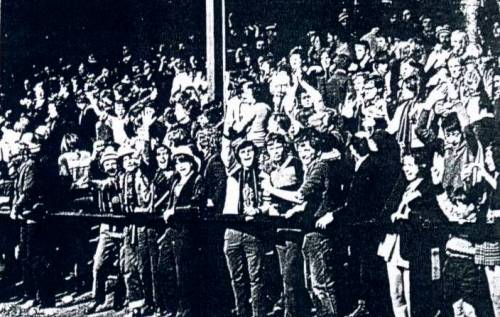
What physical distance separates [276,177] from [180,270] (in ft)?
3.73

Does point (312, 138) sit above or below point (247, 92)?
below

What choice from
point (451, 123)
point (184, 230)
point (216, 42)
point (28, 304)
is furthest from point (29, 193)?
point (451, 123)

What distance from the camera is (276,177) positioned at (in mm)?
4801

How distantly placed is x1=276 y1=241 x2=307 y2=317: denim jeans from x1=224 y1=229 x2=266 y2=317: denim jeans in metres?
0.19

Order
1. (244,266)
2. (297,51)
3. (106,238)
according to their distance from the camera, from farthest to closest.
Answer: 1. (297,51)
2. (106,238)
3. (244,266)

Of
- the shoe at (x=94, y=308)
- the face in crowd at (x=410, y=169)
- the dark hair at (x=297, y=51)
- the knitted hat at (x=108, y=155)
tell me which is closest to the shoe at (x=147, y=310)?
the shoe at (x=94, y=308)

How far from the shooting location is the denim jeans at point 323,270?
4.49 metres

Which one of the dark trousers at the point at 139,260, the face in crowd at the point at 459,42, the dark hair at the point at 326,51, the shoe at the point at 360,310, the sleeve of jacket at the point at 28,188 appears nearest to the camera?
the shoe at the point at 360,310

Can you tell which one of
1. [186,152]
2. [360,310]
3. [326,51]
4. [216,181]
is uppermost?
[326,51]

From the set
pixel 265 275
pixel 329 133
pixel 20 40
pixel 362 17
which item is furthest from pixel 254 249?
pixel 20 40

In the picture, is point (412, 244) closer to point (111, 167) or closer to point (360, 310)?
point (360, 310)

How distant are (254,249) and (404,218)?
1168 millimetres

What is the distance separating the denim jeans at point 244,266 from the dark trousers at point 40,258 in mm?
1989

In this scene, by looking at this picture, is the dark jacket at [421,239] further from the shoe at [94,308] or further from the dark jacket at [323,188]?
the shoe at [94,308]
